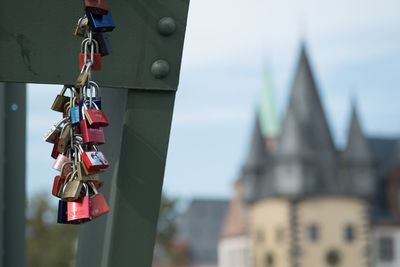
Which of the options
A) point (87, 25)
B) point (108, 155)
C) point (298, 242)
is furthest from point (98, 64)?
point (298, 242)

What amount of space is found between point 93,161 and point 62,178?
132 millimetres

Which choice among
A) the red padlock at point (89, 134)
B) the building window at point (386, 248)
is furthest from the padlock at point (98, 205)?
the building window at point (386, 248)

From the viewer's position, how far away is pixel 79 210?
1.97m

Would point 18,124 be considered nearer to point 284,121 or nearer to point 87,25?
point 87,25

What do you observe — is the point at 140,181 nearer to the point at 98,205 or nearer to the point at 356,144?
the point at 98,205

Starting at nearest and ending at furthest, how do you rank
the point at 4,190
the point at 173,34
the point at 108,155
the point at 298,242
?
the point at 173,34
the point at 108,155
the point at 4,190
the point at 298,242

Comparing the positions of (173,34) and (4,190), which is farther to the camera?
(4,190)

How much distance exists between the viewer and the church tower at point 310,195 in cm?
7062

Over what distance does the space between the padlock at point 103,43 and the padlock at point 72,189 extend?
29 cm

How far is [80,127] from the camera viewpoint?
6.75ft

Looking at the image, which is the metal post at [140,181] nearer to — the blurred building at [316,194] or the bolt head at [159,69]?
the bolt head at [159,69]

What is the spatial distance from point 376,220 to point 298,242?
844 centimetres

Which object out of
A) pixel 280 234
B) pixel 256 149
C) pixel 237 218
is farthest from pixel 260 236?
pixel 237 218

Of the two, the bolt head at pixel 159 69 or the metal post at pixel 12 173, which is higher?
the bolt head at pixel 159 69
